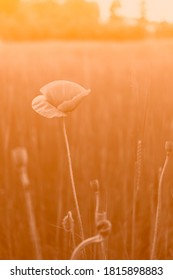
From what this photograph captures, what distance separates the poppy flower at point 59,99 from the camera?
2.01 feet

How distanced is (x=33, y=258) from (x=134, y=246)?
0.18 m

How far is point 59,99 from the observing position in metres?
0.62

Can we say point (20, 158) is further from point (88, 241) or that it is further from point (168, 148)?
point (168, 148)

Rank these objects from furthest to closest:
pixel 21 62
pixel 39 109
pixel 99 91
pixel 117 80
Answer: pixel 21 62, pixel 117 80, pixel 99 91, pixel 39 109

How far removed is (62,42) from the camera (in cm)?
279

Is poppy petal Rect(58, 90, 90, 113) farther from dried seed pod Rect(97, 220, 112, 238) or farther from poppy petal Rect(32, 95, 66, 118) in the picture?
dried seed pod Rect(97, 220, 112, 238)

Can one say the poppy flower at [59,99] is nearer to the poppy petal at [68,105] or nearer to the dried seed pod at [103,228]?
the poppy petal at [68,105]

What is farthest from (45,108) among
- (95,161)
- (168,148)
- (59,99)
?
(95,161)

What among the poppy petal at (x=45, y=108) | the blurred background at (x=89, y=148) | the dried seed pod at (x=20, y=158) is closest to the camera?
the dried seed pod at (x=20, y=158)

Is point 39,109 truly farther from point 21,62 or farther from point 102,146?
point 21,62

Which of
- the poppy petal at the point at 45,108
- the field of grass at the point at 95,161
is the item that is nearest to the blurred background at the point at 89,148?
the field of grass at the point at 95,161

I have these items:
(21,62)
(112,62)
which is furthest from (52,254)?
(112,62)

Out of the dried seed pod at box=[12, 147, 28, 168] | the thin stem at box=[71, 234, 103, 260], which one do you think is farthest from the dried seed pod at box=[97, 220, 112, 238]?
the dried seed pod at box=[12, 147, 28, 168]

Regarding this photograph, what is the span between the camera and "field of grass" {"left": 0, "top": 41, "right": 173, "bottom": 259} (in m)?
0.77
